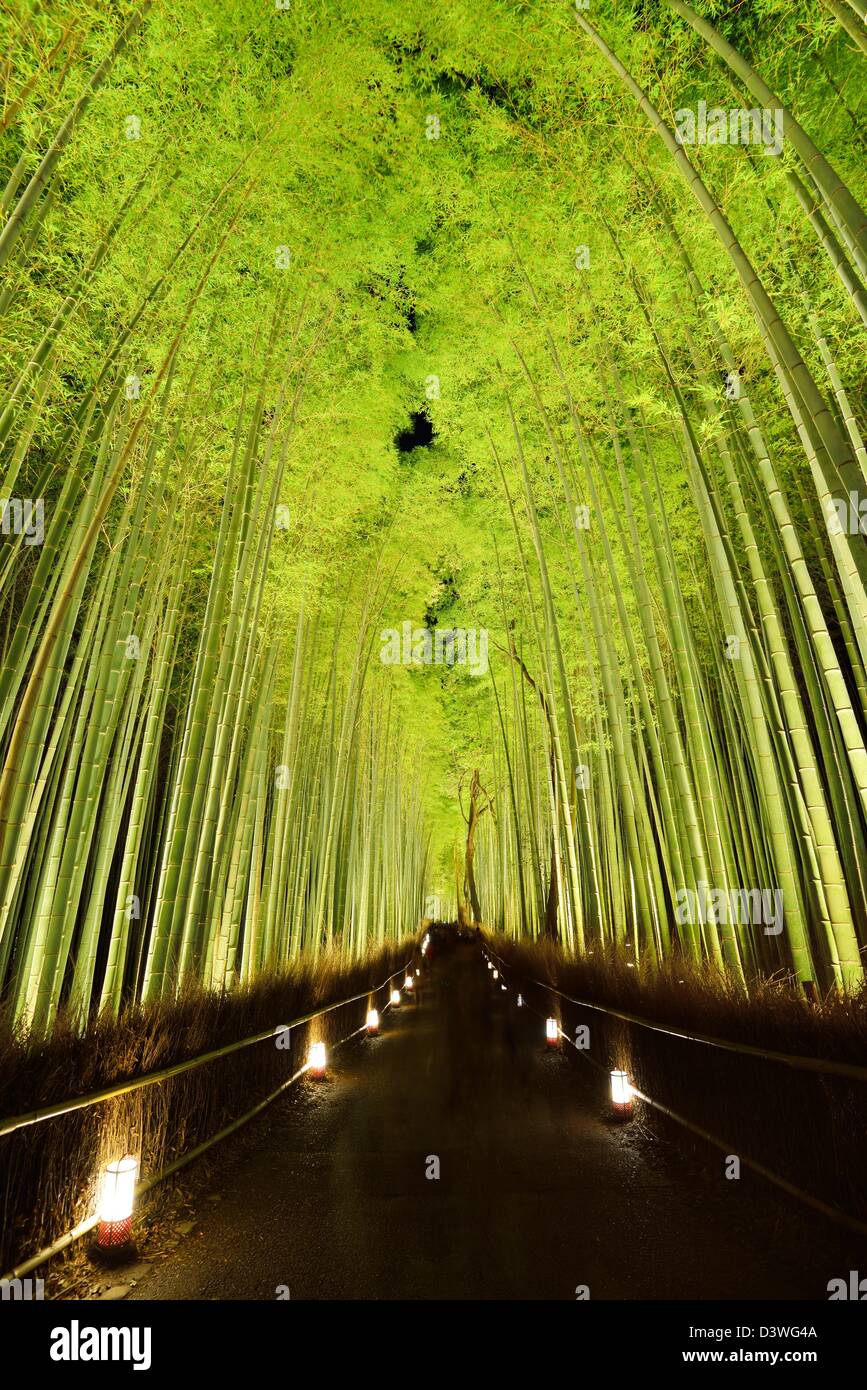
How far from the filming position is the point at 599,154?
368cm

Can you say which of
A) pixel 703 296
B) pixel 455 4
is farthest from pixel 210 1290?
pixel 455 4

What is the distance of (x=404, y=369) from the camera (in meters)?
6.19

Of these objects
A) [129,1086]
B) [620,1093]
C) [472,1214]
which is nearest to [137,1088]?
[129,1086]

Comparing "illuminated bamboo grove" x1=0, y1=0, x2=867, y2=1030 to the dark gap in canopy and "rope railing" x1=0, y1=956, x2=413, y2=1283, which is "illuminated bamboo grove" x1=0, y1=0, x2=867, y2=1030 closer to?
"rope railing" x1=0, y1=956, x2=413, y2=1283

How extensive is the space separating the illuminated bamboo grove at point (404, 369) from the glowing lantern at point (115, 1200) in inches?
39.7

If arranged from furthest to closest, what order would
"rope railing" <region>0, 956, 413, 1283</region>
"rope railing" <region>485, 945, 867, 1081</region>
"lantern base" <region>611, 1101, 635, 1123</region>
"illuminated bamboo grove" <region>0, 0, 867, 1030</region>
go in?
"lantern base" <region>611, 1101, 635, 1123</region> < "illuminated bamboo grove" <region>0, 0, 867, 1030</region> < "rope railing" <region>485, 945, 867, 1081</region> < "rope railing" <region>0, 956, 413, 1283</region>

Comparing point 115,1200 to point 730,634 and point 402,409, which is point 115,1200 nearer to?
point 730,634

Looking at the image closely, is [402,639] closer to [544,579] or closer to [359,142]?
[544,579]

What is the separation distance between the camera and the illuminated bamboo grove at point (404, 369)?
2705 mm

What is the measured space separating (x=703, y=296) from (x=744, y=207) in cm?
84

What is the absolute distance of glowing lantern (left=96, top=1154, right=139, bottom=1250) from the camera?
1883 mm

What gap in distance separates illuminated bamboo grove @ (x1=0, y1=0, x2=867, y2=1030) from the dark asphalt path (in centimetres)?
100

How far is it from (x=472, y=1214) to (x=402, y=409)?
6105mm

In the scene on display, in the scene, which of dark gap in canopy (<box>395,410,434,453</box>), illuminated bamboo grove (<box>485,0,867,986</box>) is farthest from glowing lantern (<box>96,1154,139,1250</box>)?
dark gap in canopy (<box>395,410,434,453</box>)
